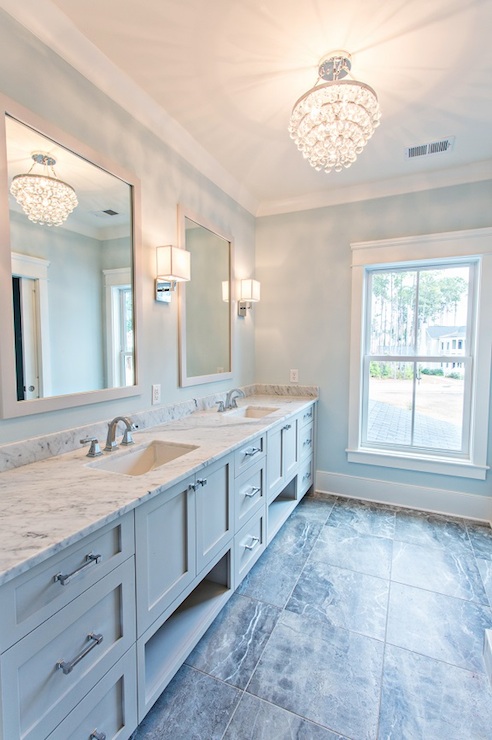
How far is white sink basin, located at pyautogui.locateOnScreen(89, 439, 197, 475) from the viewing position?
1.53 m

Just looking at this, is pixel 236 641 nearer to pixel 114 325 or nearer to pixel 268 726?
pixel 268 726

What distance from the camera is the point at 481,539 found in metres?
2.43

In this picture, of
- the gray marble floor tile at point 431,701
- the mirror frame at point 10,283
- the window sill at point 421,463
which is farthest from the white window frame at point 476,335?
the mirror frame at point 10,283

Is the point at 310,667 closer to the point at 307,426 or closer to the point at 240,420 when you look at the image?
the point at 240,420

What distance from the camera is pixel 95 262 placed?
5.43 feet

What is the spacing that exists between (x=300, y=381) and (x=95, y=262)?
2.08m

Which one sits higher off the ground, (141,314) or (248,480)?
(141,314)

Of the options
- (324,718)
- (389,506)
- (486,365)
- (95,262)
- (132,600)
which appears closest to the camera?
(132,600)

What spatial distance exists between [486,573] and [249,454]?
5.36 ft

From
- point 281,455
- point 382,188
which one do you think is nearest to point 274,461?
point 281,455

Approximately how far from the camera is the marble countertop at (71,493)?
31.9 inches

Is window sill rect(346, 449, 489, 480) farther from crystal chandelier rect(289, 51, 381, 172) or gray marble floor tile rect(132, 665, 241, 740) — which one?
crystal chandelier rect(289, 51, 381, 172)

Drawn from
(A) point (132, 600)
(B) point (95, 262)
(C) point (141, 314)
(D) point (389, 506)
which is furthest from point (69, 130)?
(D) point (389, 506)

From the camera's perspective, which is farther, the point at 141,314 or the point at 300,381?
the point at 300,381
